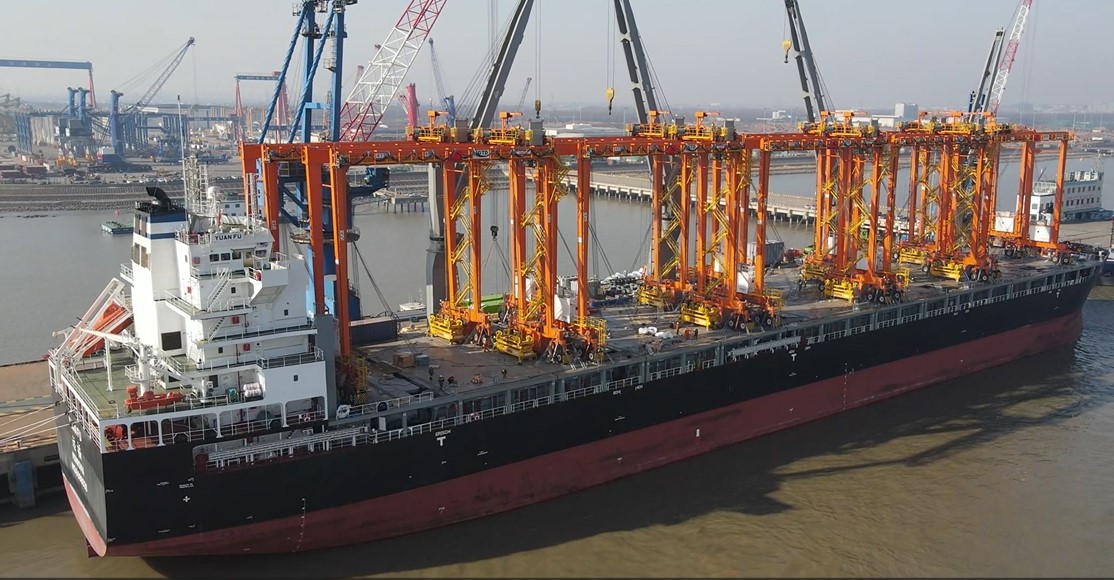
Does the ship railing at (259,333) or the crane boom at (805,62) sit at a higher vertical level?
the crane boom at (805,62)

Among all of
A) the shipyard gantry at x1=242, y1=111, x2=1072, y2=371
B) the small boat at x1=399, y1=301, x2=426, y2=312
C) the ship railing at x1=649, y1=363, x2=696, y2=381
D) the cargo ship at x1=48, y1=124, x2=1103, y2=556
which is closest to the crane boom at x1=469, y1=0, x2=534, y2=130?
the shipyard gantry at x1=242, y1=111, x2=1072, y2=371

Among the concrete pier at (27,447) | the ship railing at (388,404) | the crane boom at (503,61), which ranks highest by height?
the crane boom at (503,61)

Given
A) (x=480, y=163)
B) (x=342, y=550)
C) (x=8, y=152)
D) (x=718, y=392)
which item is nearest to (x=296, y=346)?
(x=342, y=550)

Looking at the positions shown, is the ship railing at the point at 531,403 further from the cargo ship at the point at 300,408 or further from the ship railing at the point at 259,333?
the ship railing at the point at 259,333

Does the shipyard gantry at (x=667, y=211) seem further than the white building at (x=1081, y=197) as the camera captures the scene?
No

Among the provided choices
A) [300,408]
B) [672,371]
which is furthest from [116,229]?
[672,371]

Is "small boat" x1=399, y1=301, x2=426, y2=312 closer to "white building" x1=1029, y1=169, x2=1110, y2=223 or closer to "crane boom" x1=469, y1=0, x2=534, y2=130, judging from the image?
"crane boom" x1=469, y1=0, x2=534, y2=130

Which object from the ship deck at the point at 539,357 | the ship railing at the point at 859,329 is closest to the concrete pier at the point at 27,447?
the ship deck at the point at 539,357

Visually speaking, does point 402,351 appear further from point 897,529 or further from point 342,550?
point 897,529
